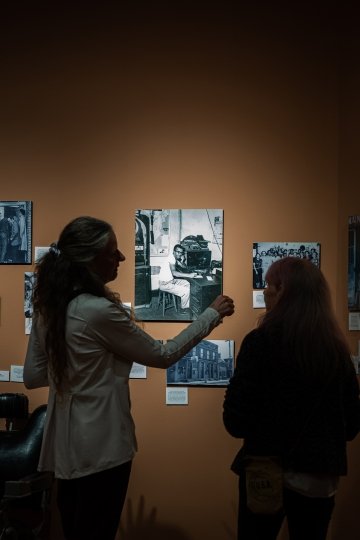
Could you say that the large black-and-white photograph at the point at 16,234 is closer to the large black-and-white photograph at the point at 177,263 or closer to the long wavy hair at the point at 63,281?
the large black-and-white photograph at the point at 177,263

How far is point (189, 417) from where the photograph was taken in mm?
3041

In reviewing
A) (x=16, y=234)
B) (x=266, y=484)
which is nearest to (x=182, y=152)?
(x=16, y=234)

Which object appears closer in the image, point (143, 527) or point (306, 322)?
point (306, 322)

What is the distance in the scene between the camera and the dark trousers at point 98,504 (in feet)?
5.83

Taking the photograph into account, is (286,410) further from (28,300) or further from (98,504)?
(28,300)

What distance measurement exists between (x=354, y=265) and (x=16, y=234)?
5.97ft

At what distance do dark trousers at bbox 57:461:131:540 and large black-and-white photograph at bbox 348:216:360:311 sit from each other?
4.85ft

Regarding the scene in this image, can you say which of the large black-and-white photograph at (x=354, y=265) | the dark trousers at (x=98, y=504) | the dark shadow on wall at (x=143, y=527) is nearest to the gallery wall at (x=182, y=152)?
the dark shadow on wall at (x=143, y=527)

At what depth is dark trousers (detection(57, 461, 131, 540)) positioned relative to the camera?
1.78m

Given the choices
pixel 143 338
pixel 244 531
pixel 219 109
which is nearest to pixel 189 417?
pixel 244 531

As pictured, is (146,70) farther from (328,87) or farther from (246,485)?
(246,485)

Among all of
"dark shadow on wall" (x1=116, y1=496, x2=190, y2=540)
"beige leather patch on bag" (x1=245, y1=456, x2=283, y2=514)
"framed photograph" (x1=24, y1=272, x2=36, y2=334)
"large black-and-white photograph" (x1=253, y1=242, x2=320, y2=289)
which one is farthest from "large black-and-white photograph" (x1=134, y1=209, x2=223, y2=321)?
"beige leather patch on bag" (x1=245, y1=456, x2=283, y2=514)

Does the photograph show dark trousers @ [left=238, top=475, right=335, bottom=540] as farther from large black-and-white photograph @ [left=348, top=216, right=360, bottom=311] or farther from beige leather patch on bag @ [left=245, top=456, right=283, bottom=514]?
large black-and-white photograph @ [left=348, top=216, right=360, bottom=311]

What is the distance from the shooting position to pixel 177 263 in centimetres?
303
